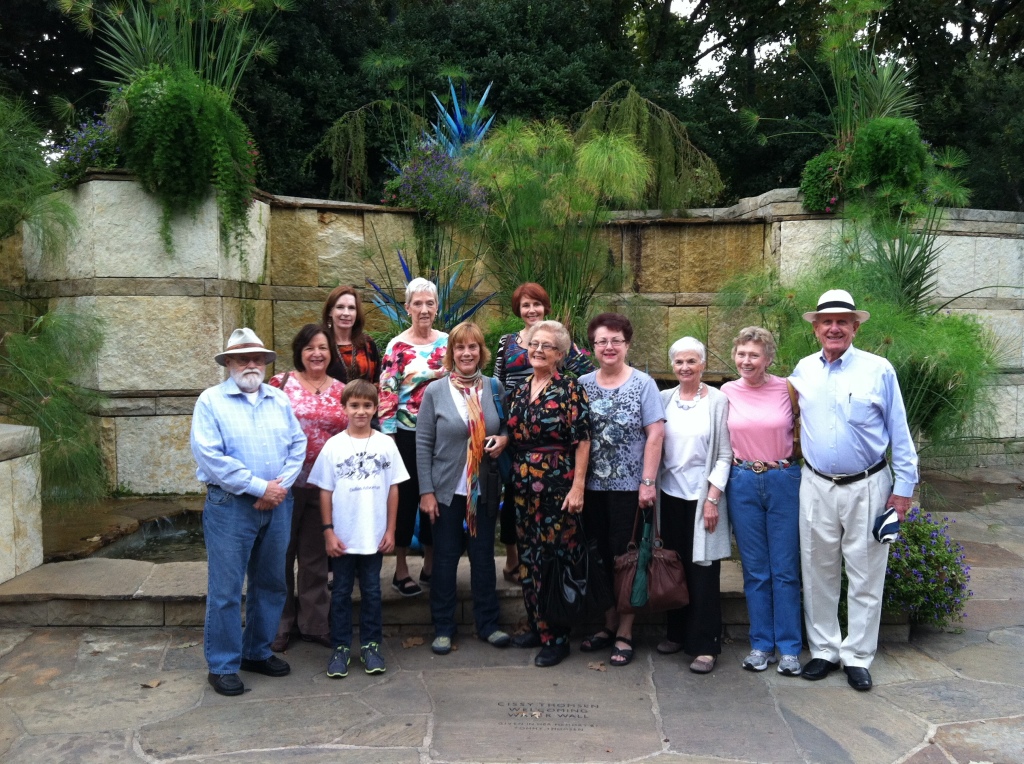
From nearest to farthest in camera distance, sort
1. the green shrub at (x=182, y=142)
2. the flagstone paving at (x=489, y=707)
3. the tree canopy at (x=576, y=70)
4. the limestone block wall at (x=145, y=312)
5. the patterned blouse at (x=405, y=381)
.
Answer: the flagstone paving at (x=489, y=707) < the patterned blouse at (x=405, y=381) < the green shrub at (x=182, y=142) < the limestone block wall at (x=145, y=312) < the tree canopy at (x=576, y=70)

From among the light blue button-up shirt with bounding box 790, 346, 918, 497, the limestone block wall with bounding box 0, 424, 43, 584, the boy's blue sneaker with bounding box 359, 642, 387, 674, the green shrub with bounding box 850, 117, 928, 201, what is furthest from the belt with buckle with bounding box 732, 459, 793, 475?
the green shrub with bounding box 850, 117, 928, 201

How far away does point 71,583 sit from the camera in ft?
14.9

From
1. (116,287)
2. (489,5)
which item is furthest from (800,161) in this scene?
(116,287)

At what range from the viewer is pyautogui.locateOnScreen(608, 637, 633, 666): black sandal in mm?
4000

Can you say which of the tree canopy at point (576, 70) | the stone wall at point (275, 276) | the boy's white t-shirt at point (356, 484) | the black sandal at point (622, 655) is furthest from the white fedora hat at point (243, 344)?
the tree canopy at point (576, 70)

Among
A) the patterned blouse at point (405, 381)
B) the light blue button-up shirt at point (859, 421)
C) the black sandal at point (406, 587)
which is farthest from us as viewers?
the black sandal at point (406, 587)

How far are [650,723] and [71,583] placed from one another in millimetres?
2992

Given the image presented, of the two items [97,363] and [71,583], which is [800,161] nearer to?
[97,363]

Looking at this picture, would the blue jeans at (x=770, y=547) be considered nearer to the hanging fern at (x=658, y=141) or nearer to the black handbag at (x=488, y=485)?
the black handbag at (x=488, y=485)

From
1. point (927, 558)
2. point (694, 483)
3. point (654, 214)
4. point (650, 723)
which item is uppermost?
point (654, 214)

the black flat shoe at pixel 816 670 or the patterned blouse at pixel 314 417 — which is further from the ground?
the patterned blouse at pixel 314 417

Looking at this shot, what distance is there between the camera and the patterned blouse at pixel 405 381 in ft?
14.2

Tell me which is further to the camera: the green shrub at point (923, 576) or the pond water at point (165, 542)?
the pond water at point (165, 542)

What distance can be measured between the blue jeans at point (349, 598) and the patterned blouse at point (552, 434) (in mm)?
756
